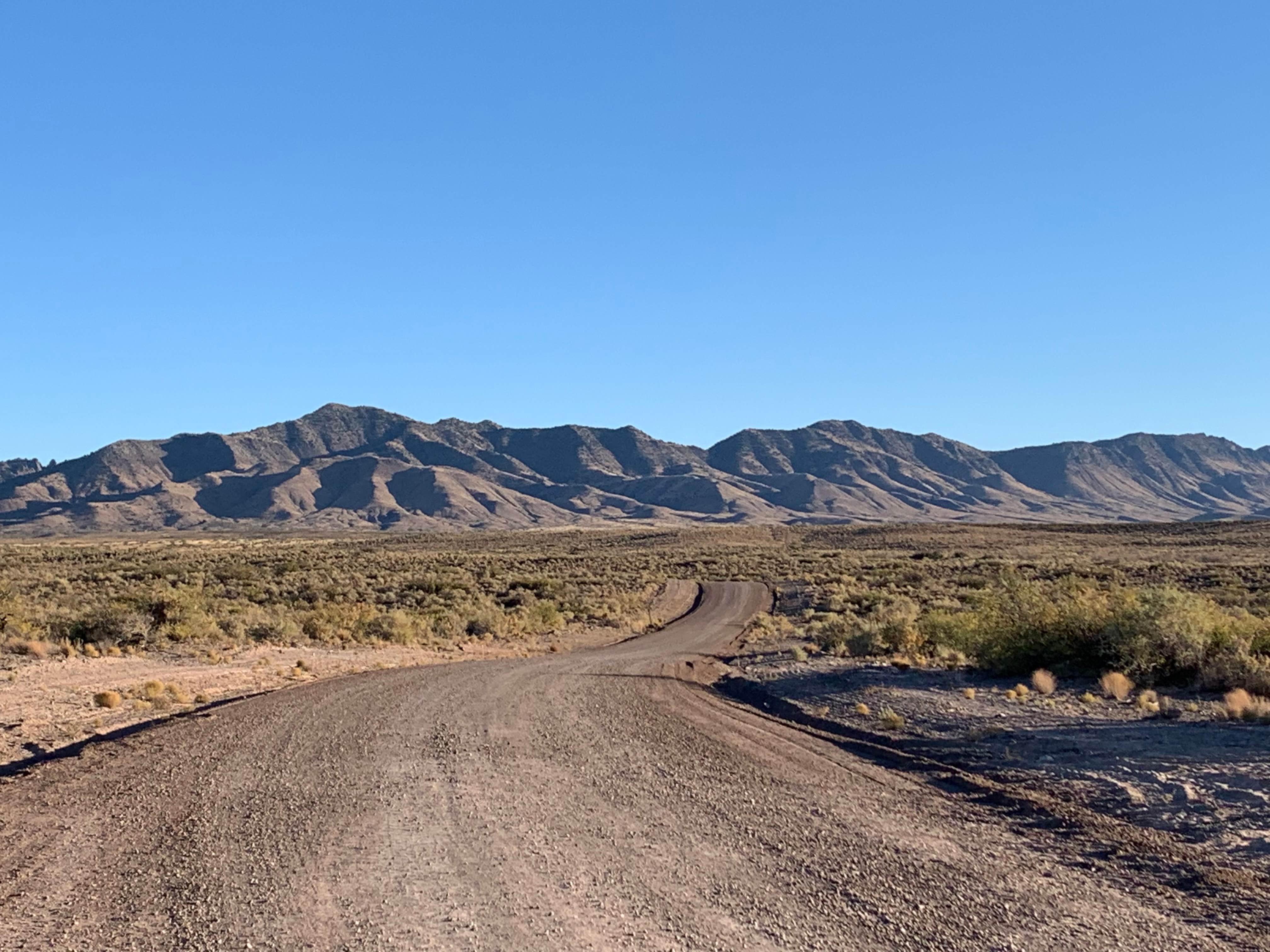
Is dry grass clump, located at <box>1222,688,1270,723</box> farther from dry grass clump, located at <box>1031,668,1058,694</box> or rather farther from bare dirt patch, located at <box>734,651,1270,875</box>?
dry grass clump, located at <box>1031,668,1058,694</box>

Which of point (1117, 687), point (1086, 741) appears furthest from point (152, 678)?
point (1117, 687)

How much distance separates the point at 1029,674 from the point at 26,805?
16.6 meters

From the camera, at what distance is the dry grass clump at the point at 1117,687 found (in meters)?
15.5

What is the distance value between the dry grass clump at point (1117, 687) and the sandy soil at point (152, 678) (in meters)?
15.3

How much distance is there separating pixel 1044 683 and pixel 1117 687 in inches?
46.1

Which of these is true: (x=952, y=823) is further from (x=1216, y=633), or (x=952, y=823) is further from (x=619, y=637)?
(x=619, y=637)

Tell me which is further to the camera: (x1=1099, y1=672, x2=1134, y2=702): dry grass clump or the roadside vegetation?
the roadside vegetation

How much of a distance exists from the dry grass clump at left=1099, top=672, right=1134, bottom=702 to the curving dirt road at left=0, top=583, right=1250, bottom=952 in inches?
250

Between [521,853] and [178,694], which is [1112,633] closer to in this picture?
[521,853]

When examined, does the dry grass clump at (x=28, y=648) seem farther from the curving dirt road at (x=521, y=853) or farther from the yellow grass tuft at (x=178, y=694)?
the curving dirt road at (x=521, y=853)

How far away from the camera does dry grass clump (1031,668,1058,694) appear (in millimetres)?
16312

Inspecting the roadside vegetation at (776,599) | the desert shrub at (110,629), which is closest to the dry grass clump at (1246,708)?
the roadside vegetation at (776,599)

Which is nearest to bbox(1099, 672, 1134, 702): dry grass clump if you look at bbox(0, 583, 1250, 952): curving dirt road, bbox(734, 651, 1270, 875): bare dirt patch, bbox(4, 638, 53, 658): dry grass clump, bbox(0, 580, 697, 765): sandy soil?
bbox(734, 651, 1270, 875): bare dirt patch

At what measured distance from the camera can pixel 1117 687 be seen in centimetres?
1567
